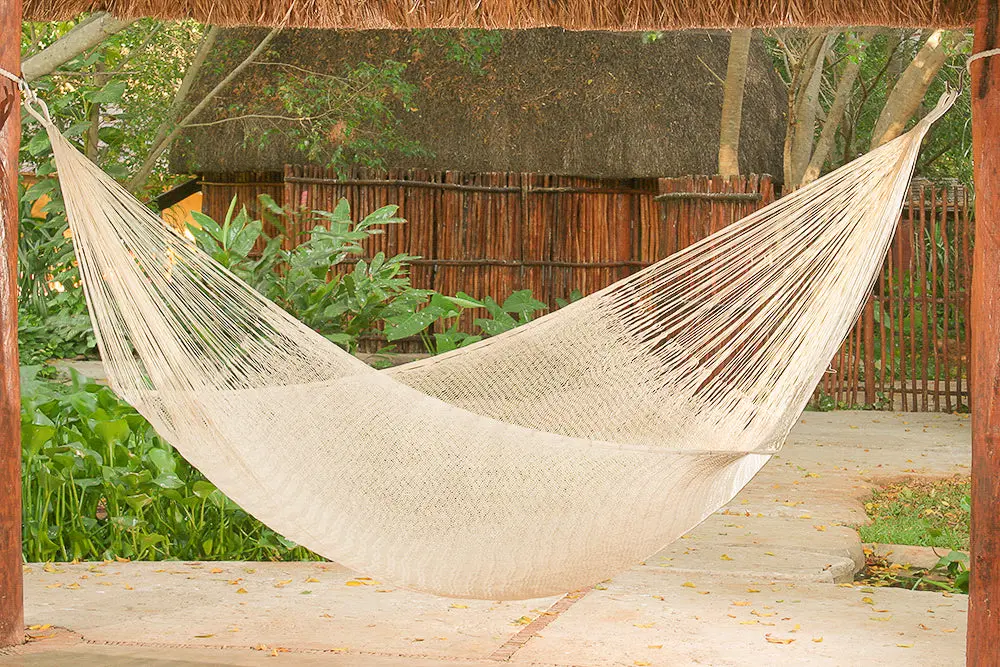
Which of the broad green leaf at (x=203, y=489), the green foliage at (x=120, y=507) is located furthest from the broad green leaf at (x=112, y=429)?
the broad green leaf at (x=203, y=489)

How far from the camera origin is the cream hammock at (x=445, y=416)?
1.97m

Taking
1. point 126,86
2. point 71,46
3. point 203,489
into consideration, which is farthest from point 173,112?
point 203,489

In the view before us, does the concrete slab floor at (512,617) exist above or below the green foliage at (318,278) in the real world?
below

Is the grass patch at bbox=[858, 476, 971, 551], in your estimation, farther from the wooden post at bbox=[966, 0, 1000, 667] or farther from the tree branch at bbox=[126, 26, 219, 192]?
the tree branch at bbox=[126, 26, 219, 192]

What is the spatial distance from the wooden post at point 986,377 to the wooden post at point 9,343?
169cm

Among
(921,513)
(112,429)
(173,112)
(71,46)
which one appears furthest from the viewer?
(173,112)

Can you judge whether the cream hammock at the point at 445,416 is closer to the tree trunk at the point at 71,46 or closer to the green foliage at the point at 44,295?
the tree trunk at the point at 71,46

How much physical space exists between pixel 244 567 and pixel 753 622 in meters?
1.27

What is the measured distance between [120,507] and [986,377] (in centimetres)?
226

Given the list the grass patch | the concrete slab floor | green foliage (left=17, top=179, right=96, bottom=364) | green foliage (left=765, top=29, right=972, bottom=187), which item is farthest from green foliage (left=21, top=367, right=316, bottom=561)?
green foliage (left=765, top=29, right=972, bottom=187)

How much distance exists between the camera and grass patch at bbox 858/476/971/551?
355cm

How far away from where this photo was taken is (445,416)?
2.23 metres

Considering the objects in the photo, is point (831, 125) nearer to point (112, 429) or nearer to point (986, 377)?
point (112, 429)

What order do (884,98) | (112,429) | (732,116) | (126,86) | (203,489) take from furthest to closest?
(884,98) < (732,116) < (126,86) < (112,429) < (203,489)
